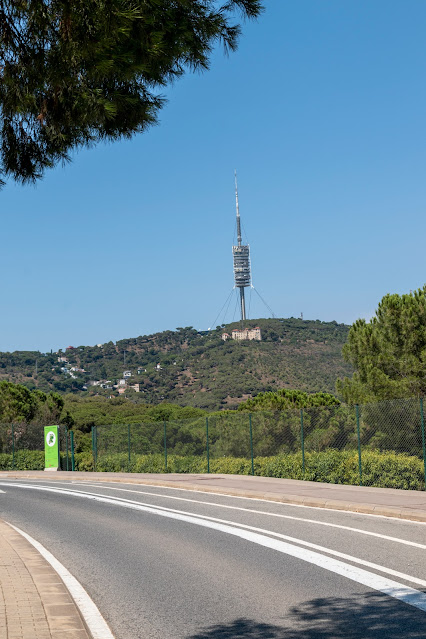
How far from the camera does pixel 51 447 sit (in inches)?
1526

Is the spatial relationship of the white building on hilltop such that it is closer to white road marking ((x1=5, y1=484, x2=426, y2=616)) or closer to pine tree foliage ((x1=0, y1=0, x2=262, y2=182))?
white road marking ((x1=5, y1=484, x2=426, y2=616))

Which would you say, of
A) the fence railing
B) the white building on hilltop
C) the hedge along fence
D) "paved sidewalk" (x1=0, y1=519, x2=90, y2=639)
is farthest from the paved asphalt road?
the white building on hilltop

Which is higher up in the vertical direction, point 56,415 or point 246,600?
point 56,415

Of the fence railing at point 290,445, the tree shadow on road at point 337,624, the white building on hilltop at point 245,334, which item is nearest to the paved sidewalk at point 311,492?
the fence railing at point 290,445

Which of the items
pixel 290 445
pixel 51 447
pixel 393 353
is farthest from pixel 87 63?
pixel 51 447

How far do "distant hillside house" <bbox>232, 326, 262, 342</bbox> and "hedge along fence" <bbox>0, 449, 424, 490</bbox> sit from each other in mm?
109875

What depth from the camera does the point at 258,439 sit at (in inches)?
1067

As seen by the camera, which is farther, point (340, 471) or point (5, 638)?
point (340, 471)

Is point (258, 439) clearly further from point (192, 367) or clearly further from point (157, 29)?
point (192, 367)

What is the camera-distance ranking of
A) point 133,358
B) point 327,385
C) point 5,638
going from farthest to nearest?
point 133,358, point 327,385, point 5,638

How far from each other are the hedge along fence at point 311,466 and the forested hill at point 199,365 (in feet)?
234


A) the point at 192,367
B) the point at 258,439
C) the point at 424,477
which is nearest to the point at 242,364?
the point at 192,367

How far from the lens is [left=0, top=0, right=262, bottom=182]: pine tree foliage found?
6957mm

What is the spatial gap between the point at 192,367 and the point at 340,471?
113 m
